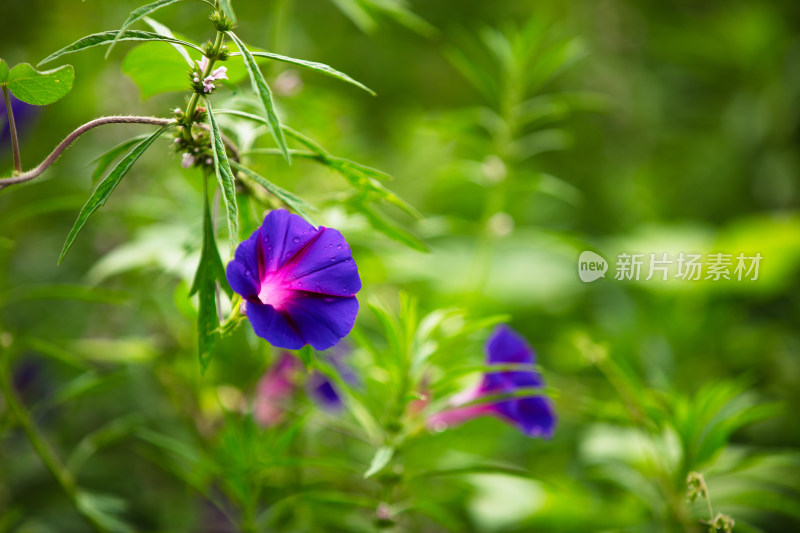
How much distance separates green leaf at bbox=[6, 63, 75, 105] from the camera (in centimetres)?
70

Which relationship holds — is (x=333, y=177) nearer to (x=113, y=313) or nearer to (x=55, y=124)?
(x=113, y=313)

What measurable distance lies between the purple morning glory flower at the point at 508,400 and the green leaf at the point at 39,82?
0.78 meters

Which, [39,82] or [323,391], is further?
[323,391]

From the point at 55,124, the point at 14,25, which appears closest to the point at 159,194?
the point at 55,124

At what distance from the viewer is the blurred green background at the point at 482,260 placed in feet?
4.20

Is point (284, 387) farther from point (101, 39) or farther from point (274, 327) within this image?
point (101, 39)

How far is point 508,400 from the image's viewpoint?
1141 mm

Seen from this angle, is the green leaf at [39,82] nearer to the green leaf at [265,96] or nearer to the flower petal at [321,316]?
the green leaf at [265,96]

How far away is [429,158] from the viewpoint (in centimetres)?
257

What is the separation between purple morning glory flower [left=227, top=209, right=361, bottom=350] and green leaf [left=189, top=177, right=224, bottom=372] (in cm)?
5

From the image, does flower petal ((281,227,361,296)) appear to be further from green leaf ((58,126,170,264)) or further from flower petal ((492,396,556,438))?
flower petal ((492,396,556,438))

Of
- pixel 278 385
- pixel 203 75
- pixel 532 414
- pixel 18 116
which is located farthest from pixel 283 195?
pixel 18 116

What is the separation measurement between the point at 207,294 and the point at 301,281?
0.38 feet

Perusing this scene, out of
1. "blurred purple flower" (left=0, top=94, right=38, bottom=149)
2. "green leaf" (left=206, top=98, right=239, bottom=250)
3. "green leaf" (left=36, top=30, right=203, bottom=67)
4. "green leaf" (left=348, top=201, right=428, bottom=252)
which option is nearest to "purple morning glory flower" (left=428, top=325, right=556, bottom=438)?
"green leaf" (left=348, top=201, right=428, bottom=252)
